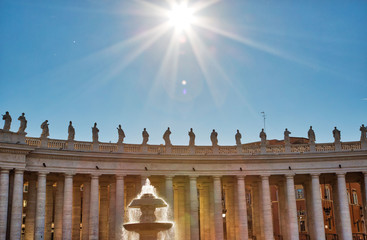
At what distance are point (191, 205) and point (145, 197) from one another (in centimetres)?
2224

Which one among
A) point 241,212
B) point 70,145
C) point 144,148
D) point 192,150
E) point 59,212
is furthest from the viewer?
point 192,150

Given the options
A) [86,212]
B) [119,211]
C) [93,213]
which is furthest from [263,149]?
[86,212]

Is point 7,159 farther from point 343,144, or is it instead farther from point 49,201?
point 343,144

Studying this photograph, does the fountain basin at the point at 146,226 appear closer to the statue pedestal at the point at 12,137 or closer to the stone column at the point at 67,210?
the stone column at the point at 67,210

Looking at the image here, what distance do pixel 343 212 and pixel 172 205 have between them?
73.3 ft

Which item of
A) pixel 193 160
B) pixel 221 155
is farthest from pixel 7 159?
pixel 221 155

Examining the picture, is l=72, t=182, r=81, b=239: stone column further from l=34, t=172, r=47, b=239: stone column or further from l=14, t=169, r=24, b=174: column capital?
l=14, t=169, r=24, b=174: column capital

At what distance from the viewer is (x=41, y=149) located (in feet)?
167

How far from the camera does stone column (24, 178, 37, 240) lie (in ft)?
171

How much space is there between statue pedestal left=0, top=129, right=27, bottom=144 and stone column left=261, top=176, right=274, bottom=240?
101 ft

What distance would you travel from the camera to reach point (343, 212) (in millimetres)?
57938

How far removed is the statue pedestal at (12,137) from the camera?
4791 cm

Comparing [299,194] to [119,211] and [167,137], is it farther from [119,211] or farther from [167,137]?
[119,211]

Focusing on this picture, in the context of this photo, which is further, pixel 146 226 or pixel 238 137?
pixel 238 137
